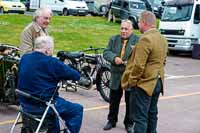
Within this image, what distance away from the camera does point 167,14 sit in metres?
21.4

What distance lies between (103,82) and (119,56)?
7.74ft

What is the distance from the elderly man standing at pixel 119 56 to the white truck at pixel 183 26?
13.2 meters

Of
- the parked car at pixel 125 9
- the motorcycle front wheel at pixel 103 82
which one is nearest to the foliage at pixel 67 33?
the parked car at pixel 125 9

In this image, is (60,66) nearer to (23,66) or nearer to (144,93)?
(23,66)

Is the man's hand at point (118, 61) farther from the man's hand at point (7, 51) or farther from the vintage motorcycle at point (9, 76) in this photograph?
the man's hand at point (7, 51)

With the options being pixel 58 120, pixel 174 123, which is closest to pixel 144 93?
pixel 58 120

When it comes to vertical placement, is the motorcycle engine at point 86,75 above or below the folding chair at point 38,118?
below

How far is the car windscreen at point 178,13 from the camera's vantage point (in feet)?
67.5

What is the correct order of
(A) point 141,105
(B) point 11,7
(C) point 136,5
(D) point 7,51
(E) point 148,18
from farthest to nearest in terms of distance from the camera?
(B) point 11,7 < (C) point 136,5 < (D) point 7,51 < (A) point 141,105 < (E) point 148,18

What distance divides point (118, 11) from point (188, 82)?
19.0 m

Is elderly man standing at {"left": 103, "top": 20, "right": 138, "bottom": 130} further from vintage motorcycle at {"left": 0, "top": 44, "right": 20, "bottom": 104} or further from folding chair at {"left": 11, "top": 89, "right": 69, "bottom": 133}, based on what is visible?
folding chair at {"left": 11, "top": 89, "right": 69, "bottom": 133}

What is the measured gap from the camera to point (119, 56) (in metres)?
7.38

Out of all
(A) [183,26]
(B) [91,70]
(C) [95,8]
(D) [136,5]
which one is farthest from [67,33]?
(C) [95,8]

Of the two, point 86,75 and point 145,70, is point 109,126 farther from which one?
point 86,75
